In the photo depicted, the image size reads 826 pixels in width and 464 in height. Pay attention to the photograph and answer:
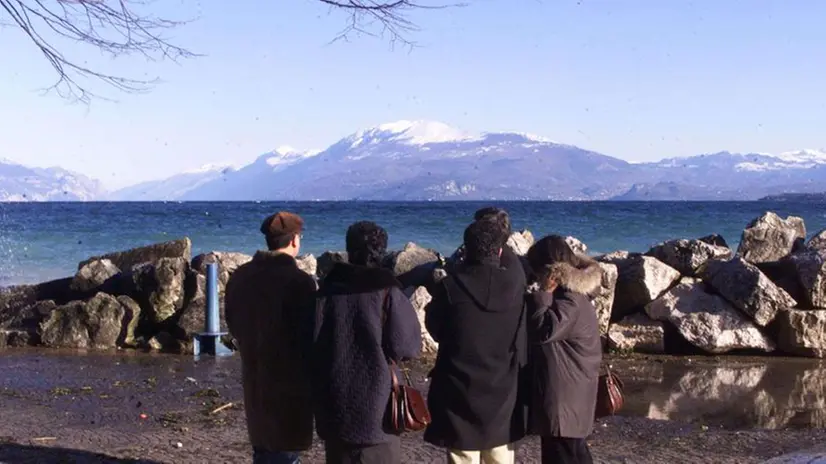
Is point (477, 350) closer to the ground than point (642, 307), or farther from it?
farther from it

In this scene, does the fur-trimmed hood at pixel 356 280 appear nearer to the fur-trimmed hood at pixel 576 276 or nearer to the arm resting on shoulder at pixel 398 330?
the arm resting on shoulder at pixel 398 330

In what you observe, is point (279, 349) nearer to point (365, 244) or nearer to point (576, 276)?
point (365, 244)

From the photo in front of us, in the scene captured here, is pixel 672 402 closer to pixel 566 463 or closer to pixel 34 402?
pixel 566 463

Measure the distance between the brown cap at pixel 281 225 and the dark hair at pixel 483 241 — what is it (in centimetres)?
84

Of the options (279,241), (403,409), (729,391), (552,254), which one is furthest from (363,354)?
(729,391)

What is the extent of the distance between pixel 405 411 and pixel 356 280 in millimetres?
650

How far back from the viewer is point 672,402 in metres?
9.15

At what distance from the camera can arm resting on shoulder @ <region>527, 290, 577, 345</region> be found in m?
5.20

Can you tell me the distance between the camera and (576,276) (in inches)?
208

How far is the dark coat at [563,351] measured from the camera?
5223 mm

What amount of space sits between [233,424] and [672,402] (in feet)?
12.6

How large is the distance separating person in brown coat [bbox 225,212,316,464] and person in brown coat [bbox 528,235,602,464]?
1.14m

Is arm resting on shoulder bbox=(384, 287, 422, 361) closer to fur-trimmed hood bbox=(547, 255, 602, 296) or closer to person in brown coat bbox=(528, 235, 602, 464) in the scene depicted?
person in brown coat bbox=(528, 235, 602, 464)

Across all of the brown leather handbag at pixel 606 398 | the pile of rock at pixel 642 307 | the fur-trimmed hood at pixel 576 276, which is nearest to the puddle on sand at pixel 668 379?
the pile of rock at pixel 642 307
